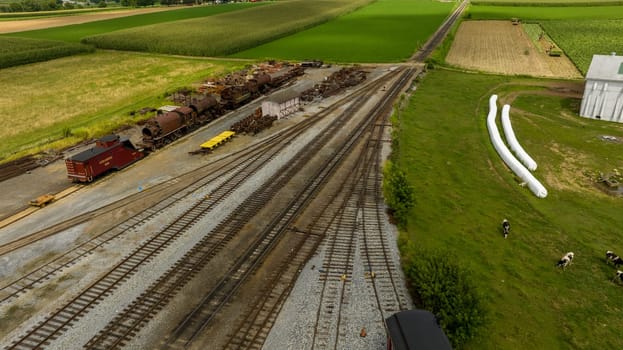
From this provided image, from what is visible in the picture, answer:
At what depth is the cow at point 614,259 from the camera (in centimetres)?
2052

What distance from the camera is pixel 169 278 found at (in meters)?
20.7

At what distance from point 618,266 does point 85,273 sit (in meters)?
30.0

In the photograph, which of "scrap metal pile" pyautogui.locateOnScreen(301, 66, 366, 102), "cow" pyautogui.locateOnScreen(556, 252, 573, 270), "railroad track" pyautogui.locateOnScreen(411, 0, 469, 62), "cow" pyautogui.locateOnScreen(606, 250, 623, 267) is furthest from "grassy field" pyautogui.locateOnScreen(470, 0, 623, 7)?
"cow" pyautogui.locateOnScreen(556, 252, 573, 270)

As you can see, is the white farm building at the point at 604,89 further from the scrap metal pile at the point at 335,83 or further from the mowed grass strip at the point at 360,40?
the mowed grass strip at the point at 360,40

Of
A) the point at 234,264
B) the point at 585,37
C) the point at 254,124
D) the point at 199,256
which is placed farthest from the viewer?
the point at 585,37

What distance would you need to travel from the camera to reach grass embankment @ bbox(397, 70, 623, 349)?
1761cm

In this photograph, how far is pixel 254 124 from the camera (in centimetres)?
4319

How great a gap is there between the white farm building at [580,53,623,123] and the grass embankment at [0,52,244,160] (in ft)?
177

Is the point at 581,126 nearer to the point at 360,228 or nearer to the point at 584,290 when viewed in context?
the point at 584,290

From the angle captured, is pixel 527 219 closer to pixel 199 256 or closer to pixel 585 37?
pixel 199 256

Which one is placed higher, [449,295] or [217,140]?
[217,140]

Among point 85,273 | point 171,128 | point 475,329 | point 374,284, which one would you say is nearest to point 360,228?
point 374,284

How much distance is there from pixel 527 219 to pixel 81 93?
62.3 meters

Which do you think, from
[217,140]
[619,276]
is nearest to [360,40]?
[217,140]
